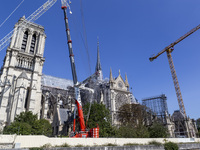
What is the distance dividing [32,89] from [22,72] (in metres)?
5.35

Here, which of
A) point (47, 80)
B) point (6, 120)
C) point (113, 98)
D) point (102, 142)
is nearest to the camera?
point (102, 142)

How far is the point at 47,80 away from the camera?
58.9 m

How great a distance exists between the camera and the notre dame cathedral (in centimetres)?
3588

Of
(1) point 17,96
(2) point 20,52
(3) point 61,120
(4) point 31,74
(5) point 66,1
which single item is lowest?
(3) point 61,120

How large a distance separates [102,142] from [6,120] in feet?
93.2

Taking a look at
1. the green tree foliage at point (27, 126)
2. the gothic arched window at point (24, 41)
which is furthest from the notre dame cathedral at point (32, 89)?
the green tree foliage at point (27, 126)

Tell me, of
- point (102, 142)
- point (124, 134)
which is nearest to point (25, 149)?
point (102, 142)

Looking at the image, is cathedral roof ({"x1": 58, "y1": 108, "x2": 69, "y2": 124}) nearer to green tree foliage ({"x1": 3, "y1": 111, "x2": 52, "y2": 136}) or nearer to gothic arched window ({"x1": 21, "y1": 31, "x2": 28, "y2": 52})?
green tree foliage ({"x1": 3, "y1": 111, "x2": 52, "y2": 136})

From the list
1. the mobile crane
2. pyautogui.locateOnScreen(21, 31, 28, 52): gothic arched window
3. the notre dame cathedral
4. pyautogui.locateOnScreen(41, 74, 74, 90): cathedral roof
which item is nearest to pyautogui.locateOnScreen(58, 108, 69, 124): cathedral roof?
the notre dame cathedral

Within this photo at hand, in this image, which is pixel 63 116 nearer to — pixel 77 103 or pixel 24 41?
pixel 77 103

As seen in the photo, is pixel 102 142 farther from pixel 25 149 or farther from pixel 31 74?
pixel 31 74

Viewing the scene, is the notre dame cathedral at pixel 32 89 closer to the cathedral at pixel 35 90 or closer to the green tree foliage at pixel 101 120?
the cathedral at pixel 35 90

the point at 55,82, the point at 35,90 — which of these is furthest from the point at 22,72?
the point at 55,82

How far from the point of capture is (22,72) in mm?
40000
